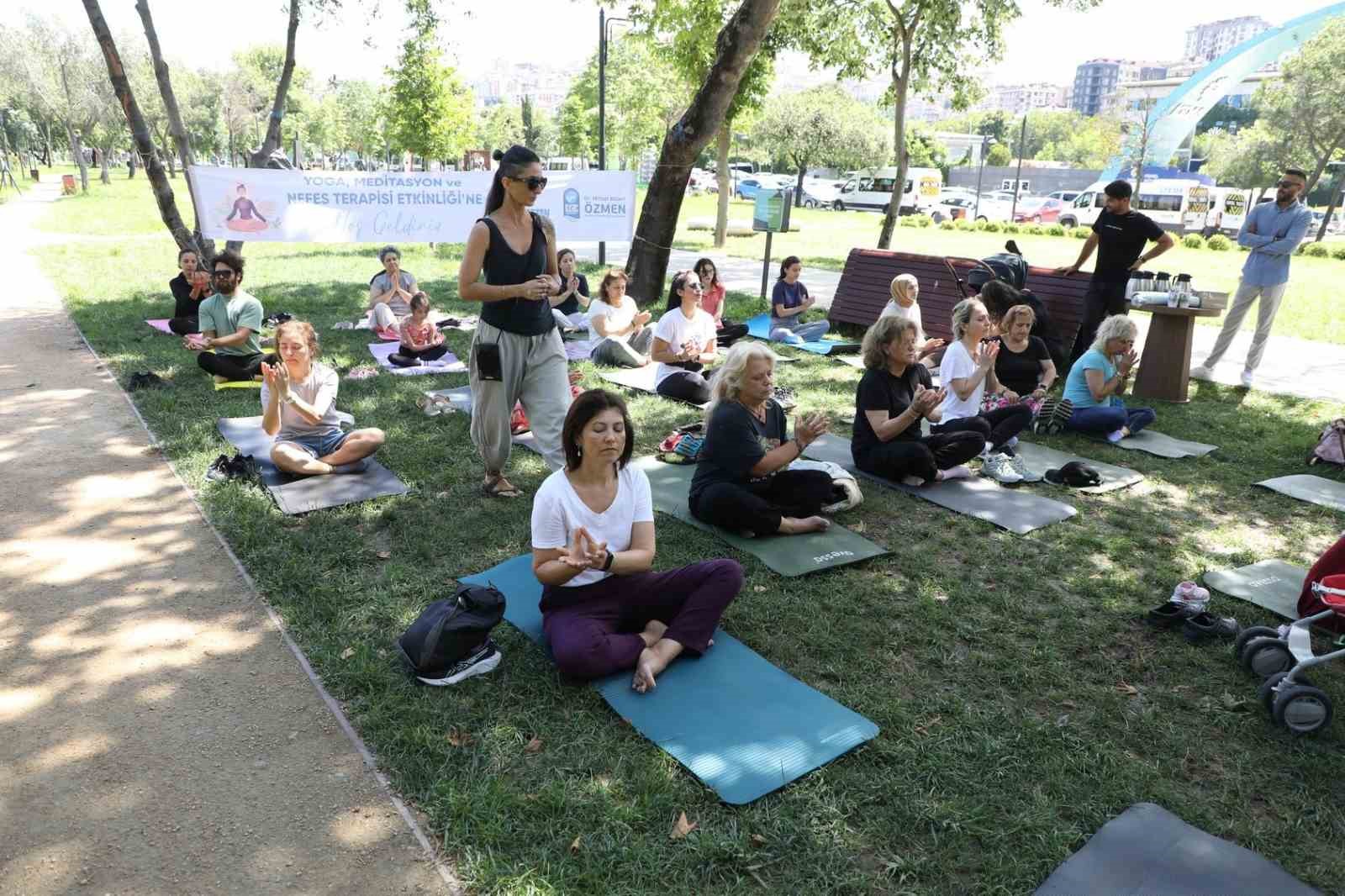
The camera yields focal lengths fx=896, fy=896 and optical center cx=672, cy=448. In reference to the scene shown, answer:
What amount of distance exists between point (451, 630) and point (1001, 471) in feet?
13.5

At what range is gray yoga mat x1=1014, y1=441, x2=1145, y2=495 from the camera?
6113 millimetres

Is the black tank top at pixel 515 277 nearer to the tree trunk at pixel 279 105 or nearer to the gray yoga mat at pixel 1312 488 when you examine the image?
the gray yoga mat at pixel 1312 488

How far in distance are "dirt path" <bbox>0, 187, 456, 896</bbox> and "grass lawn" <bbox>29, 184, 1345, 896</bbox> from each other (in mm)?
174

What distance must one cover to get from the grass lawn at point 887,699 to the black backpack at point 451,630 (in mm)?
115

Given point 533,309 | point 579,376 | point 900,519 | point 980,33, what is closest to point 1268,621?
point 900,519

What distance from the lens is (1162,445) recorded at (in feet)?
22.9

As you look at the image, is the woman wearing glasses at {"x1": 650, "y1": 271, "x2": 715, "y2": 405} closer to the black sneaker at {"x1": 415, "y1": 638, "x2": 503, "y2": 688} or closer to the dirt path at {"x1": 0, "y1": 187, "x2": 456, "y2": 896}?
the dirt path at {"x1": 0, "y1": 187, "x2": 456, "y2": 896}

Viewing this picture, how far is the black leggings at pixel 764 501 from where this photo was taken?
16.3 feet

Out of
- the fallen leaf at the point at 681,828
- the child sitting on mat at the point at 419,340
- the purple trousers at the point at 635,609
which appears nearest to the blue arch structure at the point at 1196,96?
the child sitting on mat at the point at 419,340

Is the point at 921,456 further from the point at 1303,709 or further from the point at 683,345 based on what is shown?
the point at 683,345

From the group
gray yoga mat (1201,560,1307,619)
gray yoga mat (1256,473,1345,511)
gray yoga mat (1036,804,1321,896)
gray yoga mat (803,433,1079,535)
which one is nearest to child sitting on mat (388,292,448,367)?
gray yoga mat (803,433,1079,535)

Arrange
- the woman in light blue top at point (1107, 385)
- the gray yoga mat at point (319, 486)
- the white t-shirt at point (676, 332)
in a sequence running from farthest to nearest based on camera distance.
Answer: the white t-shirt at point (676, 332)
the woman in light blue top at point (1107, 385)
the gray yoga mat at point (319, 486)

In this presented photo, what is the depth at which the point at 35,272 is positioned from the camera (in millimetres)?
14836

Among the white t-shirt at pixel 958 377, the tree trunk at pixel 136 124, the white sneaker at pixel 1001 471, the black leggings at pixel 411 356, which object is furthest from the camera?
the tree trunk at pixel 136 124
